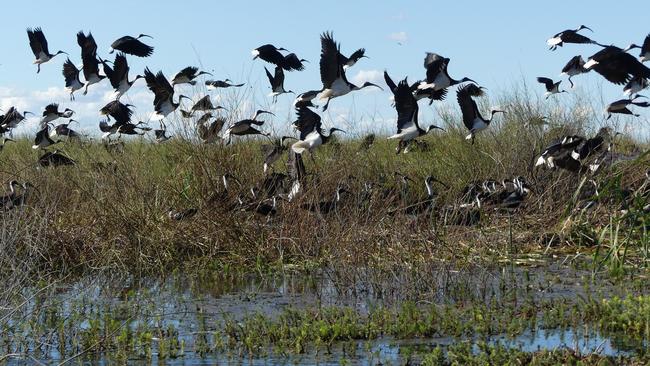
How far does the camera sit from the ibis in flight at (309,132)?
10625 mm

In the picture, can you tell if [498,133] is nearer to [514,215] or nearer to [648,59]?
[648,59]

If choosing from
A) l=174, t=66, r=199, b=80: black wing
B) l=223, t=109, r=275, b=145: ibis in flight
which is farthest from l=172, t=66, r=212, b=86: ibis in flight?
l=223, t=109, r=275, b=145: ibis in flight

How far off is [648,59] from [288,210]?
18.3 ft

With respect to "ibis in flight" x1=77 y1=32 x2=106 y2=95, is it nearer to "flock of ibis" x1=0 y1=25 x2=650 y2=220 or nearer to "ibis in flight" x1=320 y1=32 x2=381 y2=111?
"flock of ibis" x1=0 y1=25 x2=650 y2=220

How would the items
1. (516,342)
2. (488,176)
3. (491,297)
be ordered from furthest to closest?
(488,176) < (491,297) < (516,342)

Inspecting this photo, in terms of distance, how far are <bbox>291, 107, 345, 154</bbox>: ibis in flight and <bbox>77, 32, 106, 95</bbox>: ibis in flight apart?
3.48 meters

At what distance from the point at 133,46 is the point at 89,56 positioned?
794 mm

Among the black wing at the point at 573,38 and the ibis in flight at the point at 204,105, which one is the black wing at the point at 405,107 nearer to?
the ibis in flight at the point at 204,105

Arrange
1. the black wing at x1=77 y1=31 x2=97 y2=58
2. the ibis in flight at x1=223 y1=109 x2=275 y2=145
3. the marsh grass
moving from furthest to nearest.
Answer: the black wing at x1=77 y1=31 x2=97 y2=58, the ibis in flight at x1=223 y1=109 x2=275 y2=145, the marsh grass

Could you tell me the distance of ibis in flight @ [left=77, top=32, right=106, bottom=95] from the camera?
13.2 m

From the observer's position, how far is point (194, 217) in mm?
9141

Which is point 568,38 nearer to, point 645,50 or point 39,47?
point 645,50

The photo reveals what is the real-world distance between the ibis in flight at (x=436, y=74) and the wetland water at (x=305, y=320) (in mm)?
4533

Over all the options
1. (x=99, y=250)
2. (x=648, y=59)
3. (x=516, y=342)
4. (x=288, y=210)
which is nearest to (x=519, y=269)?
(x=288, y=210)
